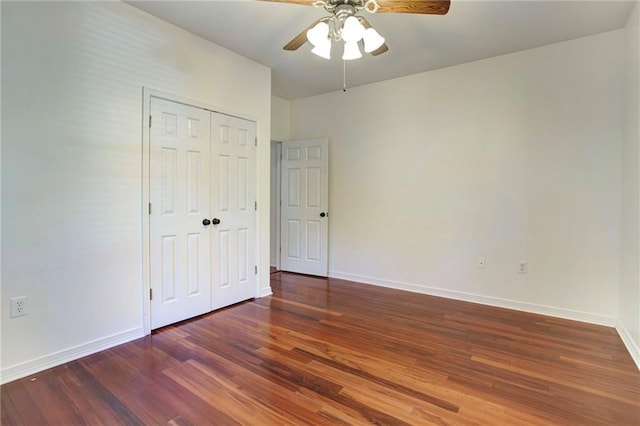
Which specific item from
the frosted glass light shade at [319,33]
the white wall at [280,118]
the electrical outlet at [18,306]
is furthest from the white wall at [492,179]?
the electrical outlet at [18,306]

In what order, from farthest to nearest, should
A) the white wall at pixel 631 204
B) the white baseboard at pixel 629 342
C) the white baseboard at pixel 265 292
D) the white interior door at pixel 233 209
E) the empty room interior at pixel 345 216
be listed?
the white baseboard at pixel 265 292 < the white interior door at pixel 233 209 < the white wall at pixel 631 204 < the white baseboard at pixel 629 342 < the empty room interior at pixel 345 216

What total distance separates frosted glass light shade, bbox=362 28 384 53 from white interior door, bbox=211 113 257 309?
1.77 metres

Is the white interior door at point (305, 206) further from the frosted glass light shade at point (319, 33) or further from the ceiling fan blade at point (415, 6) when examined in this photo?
the ceiling fan blade at point (415, 6)

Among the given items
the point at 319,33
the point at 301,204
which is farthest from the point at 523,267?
the point at 319,33

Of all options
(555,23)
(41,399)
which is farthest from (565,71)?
(41,399)

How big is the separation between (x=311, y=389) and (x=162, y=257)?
175 centimetres

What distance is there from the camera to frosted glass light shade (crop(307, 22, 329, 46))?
2.03 meters

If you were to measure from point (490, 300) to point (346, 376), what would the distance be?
7.37 ft

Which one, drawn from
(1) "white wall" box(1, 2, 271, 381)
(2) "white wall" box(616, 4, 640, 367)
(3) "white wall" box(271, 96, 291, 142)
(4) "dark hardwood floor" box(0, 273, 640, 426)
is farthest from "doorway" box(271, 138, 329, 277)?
(2) "white wall" box(616, 4, 640, 367)

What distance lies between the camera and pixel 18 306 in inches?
81.5

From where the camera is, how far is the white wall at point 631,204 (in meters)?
2.41

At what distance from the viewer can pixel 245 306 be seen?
3455mm

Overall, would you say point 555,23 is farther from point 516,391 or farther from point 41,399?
point 41,399

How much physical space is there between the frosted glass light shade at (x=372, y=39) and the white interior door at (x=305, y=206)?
2512 mm
